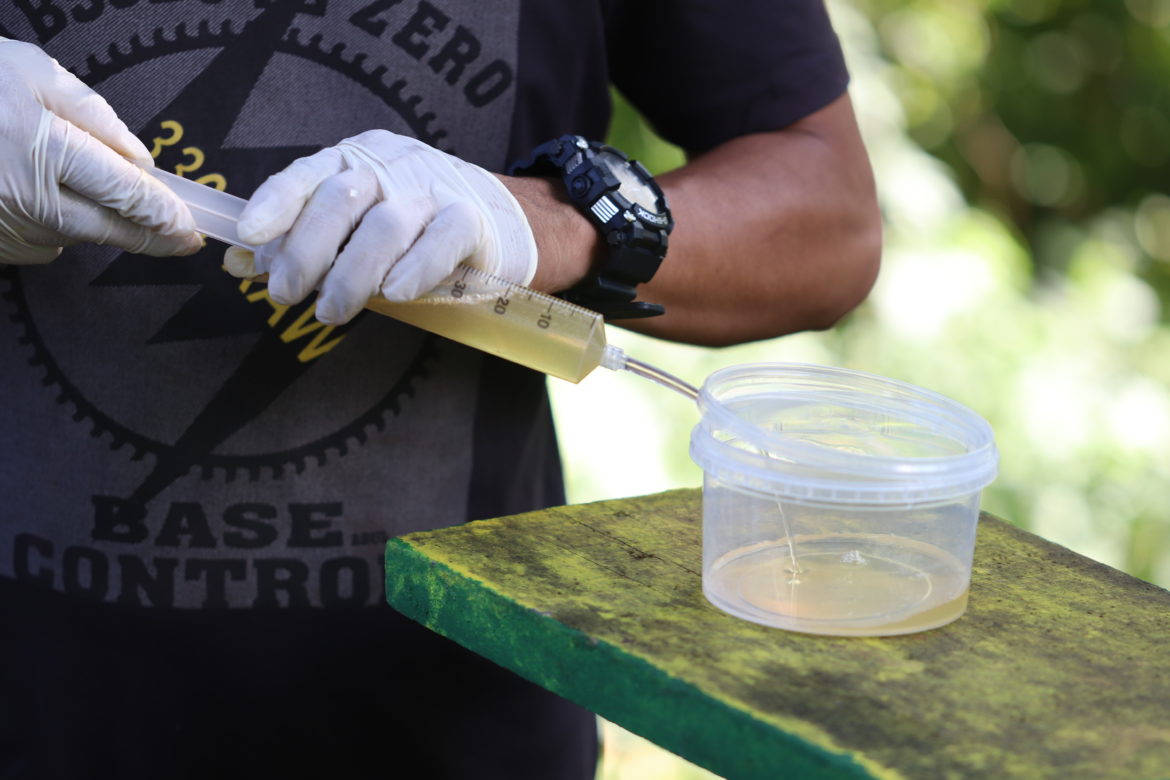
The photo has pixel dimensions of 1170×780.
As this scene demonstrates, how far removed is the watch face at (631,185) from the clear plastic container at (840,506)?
234mm

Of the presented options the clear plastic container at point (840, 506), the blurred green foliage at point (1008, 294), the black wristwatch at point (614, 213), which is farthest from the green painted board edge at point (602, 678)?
the blurred green foliage at point (1008, 294)

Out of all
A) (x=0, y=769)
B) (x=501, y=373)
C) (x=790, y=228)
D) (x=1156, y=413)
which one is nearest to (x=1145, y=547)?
(x=1156, y=413)

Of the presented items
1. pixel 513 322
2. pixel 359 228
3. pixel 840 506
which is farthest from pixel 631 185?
pixel 840 506

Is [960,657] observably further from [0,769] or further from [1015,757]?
[0,769]

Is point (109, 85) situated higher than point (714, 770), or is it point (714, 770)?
point (109, 85)

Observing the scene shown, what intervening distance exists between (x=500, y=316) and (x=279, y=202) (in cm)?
24

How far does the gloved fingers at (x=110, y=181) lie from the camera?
1.02 metres

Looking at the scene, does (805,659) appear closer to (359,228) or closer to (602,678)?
(602,678)

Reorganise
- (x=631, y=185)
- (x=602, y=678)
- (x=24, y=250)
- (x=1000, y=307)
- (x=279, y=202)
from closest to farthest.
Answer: (x=602, y=678), (x=279, y=202), (x=24, y=250), (x=631, y=185), (x=1000, y=307)

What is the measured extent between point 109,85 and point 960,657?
39.9 inches

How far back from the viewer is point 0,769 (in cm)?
127

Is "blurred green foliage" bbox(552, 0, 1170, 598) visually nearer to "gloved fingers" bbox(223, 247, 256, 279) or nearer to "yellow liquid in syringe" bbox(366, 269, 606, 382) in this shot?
"yellow liquid in syringe" bbox(366, 269, 606, 382)

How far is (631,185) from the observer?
1249 millimetres

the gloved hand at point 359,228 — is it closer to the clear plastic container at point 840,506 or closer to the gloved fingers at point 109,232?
the gloved fingers at point 109,232
